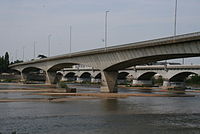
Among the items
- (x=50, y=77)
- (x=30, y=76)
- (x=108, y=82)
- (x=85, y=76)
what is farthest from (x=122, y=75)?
(x=108, y=82)

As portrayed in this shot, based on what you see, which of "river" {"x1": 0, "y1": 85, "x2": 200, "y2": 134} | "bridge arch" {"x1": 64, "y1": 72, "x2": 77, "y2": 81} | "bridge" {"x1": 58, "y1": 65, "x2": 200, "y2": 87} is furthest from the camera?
"bridge arch" {"x1": 64, "y1": 72, "x2": 77, "y2": 81}

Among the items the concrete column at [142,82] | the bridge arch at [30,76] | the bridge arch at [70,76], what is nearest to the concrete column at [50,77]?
the concrete column at [142,82]

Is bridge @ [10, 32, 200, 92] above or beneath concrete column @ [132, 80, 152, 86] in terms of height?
above

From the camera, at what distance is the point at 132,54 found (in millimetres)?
56938

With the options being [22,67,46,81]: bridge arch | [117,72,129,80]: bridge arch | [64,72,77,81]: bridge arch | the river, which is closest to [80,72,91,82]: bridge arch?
[64,72,77,81]: bridge arch

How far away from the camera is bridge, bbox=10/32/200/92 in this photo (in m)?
44.6

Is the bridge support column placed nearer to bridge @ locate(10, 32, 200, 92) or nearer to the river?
bridge @ locate(10, 32, 200, 92)

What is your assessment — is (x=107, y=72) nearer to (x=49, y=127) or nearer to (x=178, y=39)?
(x=178, y=39)

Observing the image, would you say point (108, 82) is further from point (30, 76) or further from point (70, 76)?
point (30, 76)

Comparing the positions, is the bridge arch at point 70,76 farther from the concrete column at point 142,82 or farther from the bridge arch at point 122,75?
the concrete column at point 142,82

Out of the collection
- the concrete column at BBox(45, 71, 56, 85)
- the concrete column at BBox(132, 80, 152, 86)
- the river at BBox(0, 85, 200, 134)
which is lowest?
the river at BBox(0, 85, 200, 134)

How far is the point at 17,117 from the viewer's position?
91.7 ft

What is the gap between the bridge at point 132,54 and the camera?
44.6m

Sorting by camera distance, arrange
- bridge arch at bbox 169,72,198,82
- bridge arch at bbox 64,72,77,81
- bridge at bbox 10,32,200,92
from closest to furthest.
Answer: bridge at bbox 10,32,200,92 < bridge arch at bbox 169,72,198,82 < bridge arch at bbox 64,72,77,81
